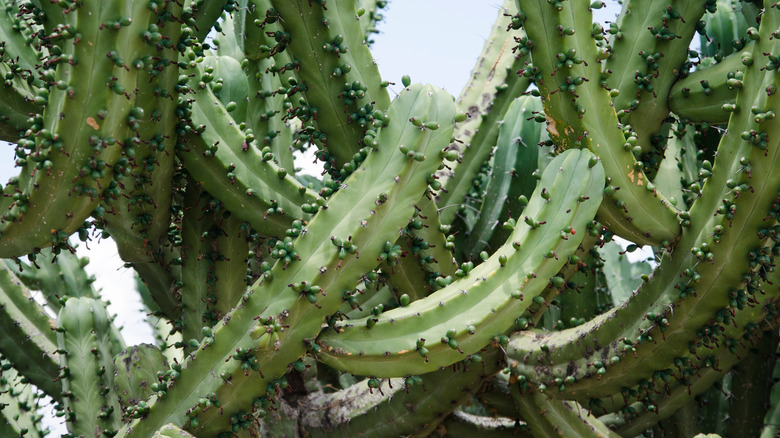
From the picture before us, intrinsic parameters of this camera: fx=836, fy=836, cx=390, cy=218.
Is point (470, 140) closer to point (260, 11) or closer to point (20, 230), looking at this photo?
point (260, 11)

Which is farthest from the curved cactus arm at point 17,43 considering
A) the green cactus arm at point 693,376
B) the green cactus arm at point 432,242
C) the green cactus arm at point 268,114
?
the green cactus arm at point 693,376

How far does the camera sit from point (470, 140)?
4.50 metres

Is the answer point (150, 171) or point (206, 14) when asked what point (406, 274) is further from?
point (206, 14)

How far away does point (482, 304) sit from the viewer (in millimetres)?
2887

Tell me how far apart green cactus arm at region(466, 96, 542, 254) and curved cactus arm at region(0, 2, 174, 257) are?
6.17 ft

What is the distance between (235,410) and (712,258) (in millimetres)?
1831

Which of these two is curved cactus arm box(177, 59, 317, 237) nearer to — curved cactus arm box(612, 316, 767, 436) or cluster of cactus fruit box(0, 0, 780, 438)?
Result: cluster of cactus fruit box(0, 0, 780, 438)

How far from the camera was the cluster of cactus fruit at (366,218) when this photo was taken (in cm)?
286

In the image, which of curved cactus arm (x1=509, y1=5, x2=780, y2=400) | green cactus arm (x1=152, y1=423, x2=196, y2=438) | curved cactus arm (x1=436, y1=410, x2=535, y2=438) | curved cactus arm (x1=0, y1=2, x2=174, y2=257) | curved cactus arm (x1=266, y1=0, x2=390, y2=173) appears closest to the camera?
curved cactus arm (x1=0, y1=2, x2=174, y2=257)

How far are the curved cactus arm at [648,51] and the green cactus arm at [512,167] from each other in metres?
0.52

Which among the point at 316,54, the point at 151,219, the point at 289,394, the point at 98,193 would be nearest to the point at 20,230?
the point at 98,193

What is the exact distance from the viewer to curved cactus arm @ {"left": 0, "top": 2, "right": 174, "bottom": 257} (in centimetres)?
258

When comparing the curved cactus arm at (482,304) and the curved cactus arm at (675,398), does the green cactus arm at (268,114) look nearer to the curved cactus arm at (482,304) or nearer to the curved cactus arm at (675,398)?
the curved cactus arm at (482,304)

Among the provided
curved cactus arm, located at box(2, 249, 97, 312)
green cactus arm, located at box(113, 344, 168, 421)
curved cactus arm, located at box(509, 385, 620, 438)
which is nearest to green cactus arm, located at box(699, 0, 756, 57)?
curved cactus arm, located at box(509, 385, 620, 438)
